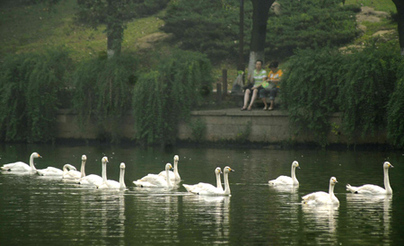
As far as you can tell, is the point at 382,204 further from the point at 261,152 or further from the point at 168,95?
the point at 168,95

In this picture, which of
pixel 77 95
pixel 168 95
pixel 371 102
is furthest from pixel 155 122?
pixel 371 102

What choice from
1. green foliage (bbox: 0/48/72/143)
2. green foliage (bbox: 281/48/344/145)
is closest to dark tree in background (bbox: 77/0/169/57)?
green foliage (bbox: 0/48/72/143)

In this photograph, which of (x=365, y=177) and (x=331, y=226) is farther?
(x=365, y=177)

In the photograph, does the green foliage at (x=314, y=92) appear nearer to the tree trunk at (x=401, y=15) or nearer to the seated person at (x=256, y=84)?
the seated person at (x=256, y=84)

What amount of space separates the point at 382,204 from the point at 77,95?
19379mm

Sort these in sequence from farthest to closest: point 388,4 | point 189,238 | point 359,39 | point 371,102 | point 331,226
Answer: point 388,4, point 359,39, point 371,102, point 331,226, point 189,238

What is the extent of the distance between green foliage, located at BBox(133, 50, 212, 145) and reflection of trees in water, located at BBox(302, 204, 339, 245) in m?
16.0

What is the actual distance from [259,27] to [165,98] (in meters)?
5.18

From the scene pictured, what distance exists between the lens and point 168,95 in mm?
32688

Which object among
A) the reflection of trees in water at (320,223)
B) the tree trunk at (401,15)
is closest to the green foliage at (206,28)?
the tree trunk at (401,15)

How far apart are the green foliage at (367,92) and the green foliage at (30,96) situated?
41.7 ft

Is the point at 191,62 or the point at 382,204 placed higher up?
the point at 191,62

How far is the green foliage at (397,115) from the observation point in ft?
92.0

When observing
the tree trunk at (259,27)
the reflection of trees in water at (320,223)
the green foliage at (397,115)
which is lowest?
the reflection of trees in water at (320,223)
